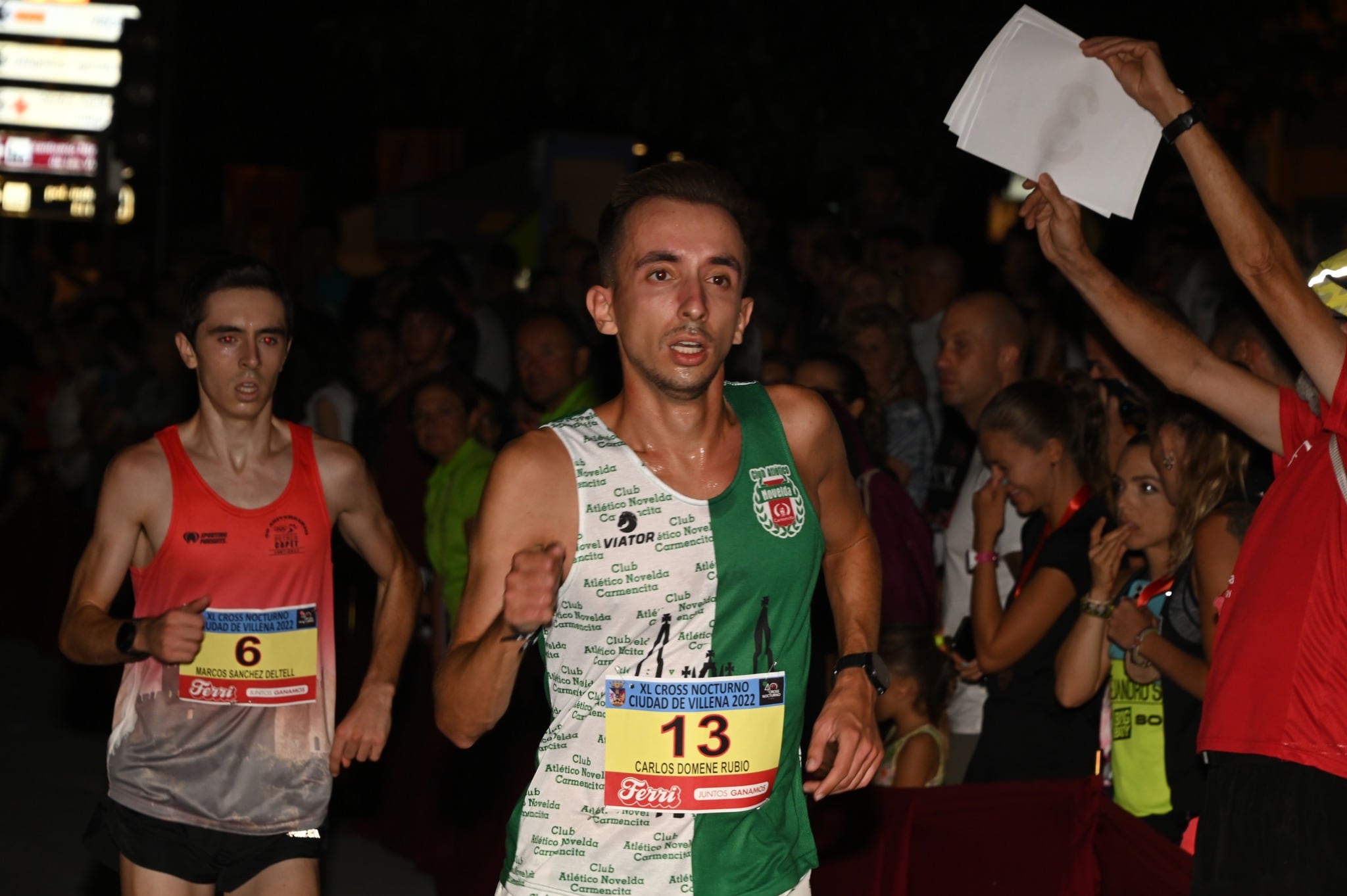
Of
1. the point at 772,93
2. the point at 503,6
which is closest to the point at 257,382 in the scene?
the point at 772,93

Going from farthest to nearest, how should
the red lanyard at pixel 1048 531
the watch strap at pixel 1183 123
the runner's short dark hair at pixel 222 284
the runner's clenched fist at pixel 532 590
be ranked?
the red lanyard at pixel 1048 531
the runner's short dark hair at pixel 222 284
the watch strap at pixel 1183 123
the runner's clenched fist at pixel 532 590

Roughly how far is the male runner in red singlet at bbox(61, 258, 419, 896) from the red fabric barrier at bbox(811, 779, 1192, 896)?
1463mm

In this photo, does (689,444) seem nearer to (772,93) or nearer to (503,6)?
(772,93)

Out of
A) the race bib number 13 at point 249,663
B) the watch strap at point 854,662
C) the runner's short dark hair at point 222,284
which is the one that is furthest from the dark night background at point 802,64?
the watch strap at point 854,662

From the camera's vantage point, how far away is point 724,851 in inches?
115

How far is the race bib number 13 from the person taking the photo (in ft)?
13.8

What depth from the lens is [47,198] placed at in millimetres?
15086

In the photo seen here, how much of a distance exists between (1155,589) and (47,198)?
43.1 ft

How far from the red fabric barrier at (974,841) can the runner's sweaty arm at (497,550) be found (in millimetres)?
2050

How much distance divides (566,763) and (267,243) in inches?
647

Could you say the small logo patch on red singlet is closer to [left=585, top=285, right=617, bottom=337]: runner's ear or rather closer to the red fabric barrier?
[left=585, top=285, right=617, bottom=337]: runner's ear

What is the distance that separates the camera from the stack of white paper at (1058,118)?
3691 mm

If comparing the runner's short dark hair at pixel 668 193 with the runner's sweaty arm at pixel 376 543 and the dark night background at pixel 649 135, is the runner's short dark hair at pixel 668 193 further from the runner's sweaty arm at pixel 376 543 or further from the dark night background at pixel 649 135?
the dark night background at pixel 649 135

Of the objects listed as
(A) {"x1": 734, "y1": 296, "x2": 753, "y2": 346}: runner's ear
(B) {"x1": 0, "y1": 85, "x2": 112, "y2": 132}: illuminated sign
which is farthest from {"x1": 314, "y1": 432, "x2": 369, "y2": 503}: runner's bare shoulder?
(B) {"x1": 0, "y1": 85, "x2": 112, "y2": 132}: illuminated sign
